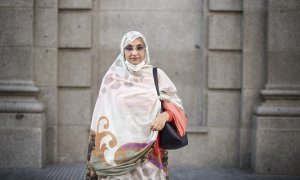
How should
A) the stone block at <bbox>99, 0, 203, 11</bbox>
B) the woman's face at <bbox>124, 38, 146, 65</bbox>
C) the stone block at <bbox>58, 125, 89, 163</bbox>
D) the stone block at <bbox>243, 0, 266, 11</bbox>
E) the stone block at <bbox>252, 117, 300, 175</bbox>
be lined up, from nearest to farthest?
the woman's face at <bbox>124, 38, 146, 65</bbox>
the stone block at <bbox>252, 117, 300, 175</bbox>
the stone block at <bbox>243, 0, 266, 11</bbox>
the stone block at <bbox>58, 125, 89, 163</bbox>
the stone block at <bbox>99, 0, 203, 11</bbox>

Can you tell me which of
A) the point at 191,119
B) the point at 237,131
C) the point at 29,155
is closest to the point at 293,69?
the point at 237,131

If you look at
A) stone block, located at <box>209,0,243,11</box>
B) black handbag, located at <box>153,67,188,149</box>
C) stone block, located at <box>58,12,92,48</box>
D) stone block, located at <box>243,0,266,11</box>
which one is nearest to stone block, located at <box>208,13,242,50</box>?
stone block, located at <box>209,0,243,11</box>

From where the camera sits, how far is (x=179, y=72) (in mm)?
6441

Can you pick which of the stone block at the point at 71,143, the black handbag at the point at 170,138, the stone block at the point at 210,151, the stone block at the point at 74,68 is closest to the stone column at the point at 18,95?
the stone block at the point at 71,143

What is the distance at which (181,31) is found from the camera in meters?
6.43

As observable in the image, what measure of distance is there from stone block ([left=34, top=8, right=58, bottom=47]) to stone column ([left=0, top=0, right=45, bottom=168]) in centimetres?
12

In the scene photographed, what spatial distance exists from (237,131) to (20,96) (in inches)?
147

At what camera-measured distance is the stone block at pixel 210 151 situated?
624 centimetres

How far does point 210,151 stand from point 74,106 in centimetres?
249

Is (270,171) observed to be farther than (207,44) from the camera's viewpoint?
No

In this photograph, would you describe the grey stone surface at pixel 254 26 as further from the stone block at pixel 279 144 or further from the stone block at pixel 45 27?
the stone block at pixel 45 27

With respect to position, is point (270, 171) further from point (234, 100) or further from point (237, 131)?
point (234, 100)

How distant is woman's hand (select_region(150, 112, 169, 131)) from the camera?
9.95 ft

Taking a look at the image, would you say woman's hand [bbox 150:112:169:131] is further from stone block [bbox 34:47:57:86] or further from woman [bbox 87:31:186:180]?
stone block [bbox 34:47:57:86]
